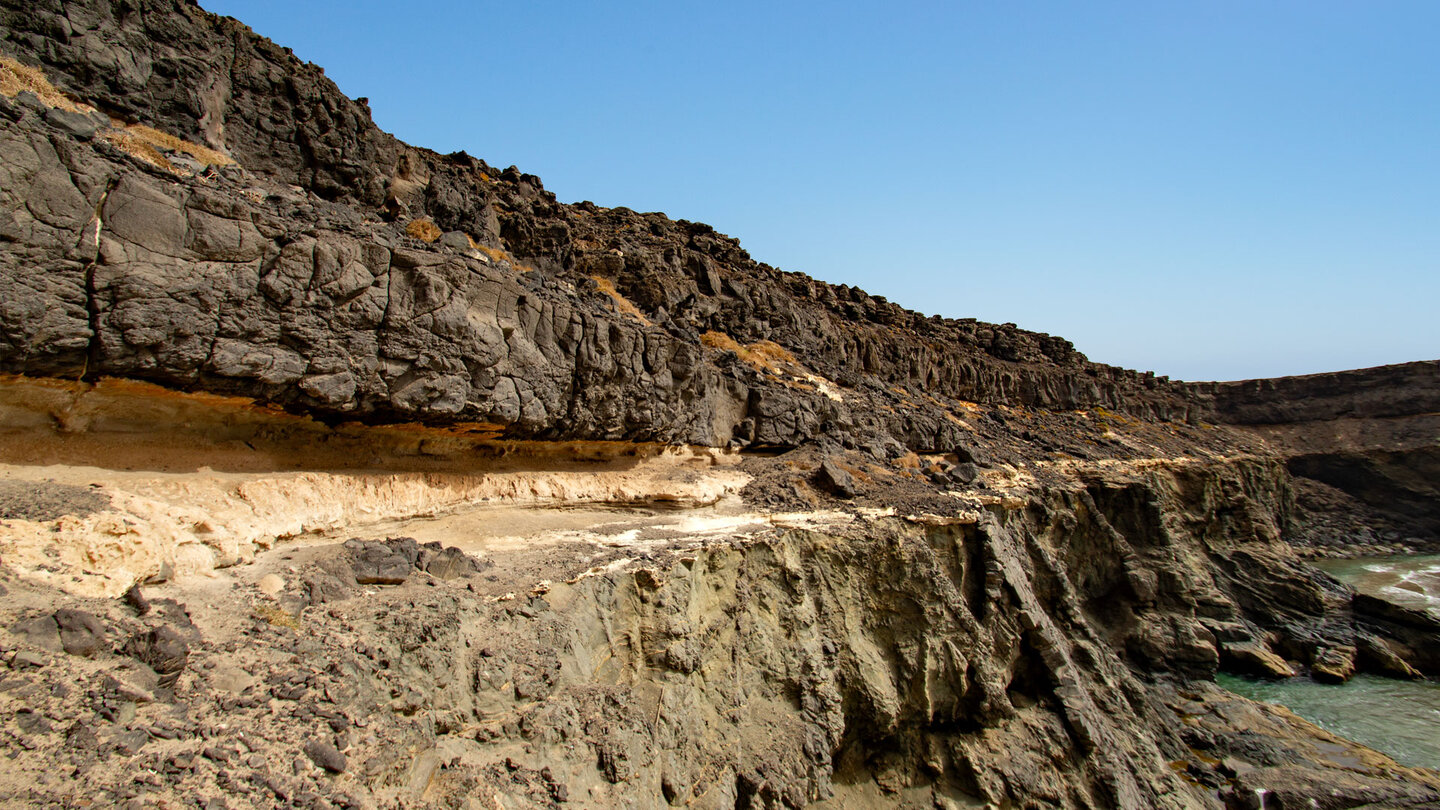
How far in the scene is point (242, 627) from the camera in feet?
18.9

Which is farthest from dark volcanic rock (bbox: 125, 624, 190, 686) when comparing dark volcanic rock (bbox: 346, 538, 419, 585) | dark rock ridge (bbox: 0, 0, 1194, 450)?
dark rock ridge (bbox: 0, 0, 1194, 450)

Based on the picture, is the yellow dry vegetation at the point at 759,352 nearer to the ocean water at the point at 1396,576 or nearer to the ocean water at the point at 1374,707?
the ocean water at the point at 1374,707

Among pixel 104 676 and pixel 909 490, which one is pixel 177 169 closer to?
pixel 104 676

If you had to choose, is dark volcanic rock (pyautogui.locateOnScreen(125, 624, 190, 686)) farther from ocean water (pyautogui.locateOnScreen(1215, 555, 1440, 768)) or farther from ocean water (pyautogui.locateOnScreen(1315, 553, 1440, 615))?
ocean water (pyautogui.locateOnScreen(1315, 553, 1440, 615))

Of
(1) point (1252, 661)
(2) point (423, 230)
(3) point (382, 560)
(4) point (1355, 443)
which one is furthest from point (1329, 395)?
(3) point (382, 560)

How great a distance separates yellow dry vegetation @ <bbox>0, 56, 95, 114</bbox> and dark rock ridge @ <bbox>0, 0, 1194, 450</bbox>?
0.32 metres

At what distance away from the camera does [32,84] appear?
9.91 meters

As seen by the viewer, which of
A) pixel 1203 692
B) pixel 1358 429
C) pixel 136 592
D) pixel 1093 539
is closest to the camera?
pixel 136 592

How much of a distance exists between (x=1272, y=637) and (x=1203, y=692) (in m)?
7.85

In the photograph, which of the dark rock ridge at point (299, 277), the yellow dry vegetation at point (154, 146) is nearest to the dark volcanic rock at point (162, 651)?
the dark rock ridge at point (299, 277)

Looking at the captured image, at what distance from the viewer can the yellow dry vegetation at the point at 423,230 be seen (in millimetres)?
16297

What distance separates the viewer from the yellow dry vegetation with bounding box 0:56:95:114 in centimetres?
947

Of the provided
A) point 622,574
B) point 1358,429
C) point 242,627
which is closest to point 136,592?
point 242,627

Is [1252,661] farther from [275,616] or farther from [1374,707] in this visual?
[275,616]
